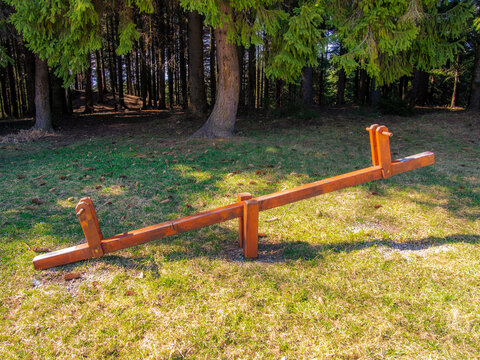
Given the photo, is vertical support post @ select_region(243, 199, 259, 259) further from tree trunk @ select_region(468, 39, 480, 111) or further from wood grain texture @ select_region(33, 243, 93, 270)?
tree trunk @ select_region(468, 39, 480, 111)

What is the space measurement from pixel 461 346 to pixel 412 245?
1.55 m

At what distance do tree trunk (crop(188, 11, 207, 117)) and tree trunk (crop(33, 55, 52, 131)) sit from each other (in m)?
5.46

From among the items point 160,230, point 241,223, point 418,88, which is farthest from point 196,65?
point 418,88

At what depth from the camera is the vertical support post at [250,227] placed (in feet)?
10.8

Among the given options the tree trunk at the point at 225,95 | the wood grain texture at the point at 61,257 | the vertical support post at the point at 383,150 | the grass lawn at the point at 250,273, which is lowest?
the grass lawn at the point at 250,273

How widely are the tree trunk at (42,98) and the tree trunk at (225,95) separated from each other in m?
6.57

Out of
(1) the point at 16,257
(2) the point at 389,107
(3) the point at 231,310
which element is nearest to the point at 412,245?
(3) the point at 231,310

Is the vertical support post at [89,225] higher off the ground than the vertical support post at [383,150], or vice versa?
the vertical support post at [383,150]

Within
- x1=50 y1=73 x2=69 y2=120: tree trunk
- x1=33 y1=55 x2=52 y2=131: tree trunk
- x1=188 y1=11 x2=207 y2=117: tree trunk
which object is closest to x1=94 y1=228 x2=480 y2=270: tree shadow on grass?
x1=188 y1=11 x2=207 y2=117: tree trunk

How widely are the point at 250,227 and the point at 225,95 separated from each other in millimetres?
7723

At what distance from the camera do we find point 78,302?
114 inches

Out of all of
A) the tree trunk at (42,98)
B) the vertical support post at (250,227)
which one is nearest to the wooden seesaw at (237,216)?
the vertical support post at (250,227)

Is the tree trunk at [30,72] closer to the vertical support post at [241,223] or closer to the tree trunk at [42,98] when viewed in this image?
the tree trunk at [42,98]

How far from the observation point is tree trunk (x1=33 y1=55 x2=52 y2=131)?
12.4m
